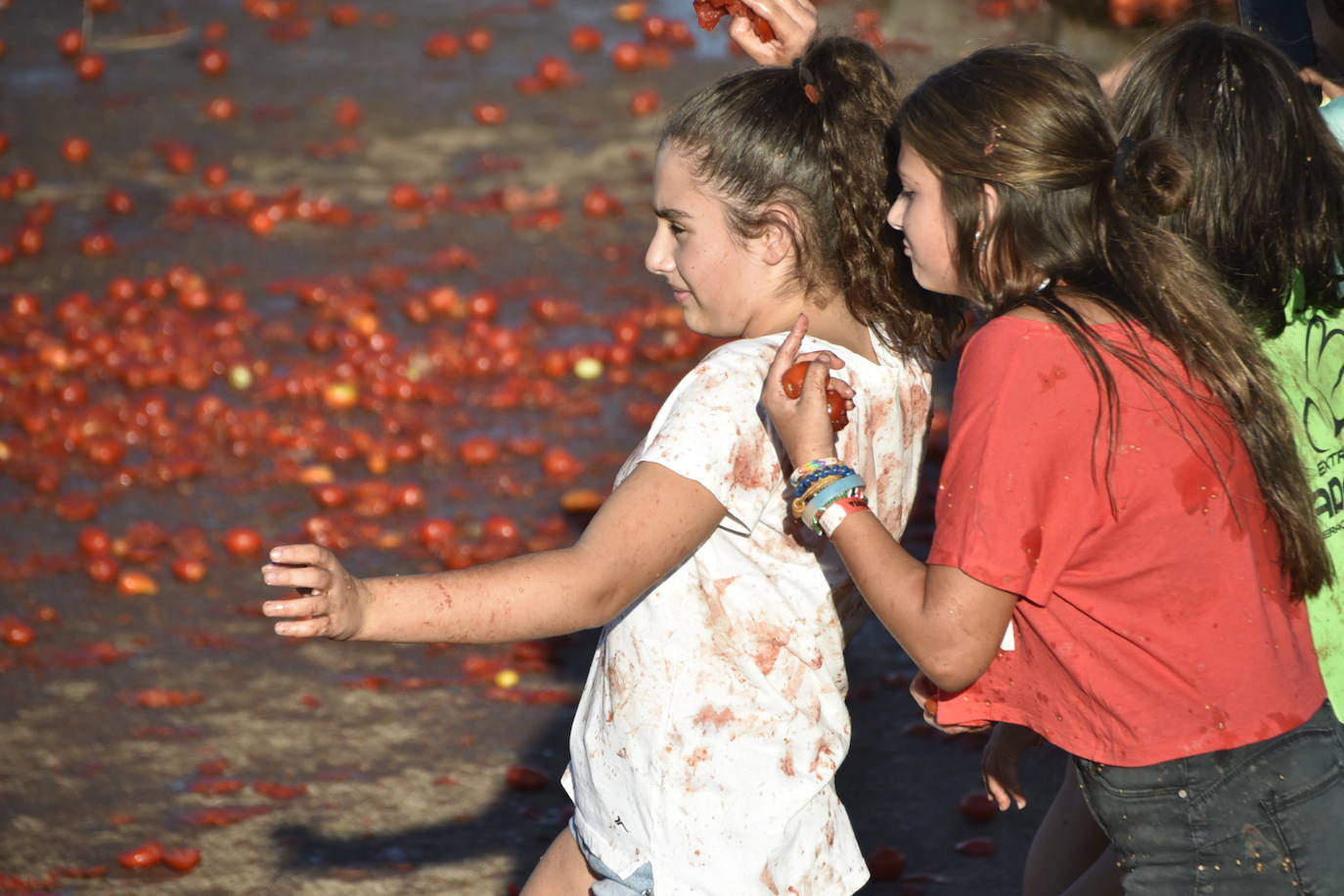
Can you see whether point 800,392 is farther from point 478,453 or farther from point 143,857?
point 478,453

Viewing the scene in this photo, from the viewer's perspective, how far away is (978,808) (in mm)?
4059

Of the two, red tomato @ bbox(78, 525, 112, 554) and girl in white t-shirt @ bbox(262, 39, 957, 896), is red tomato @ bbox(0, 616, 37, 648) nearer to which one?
red tomato @ bbox(78, 525, 112, 554)

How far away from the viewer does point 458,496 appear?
6.09 meters

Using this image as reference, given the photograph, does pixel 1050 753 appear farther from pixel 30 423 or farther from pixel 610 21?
pixel 610 21

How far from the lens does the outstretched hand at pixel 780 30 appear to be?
3020 mm

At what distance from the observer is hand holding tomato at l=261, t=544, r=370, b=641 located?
6.79 ft

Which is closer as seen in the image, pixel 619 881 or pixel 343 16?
pixel 619 881

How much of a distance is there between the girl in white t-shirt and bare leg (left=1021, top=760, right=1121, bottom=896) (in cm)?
59

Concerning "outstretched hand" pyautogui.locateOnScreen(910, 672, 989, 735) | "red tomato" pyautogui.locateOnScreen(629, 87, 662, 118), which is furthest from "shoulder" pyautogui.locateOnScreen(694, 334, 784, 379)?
"red tomato" pyautogui.locateOnScreen(629, 87, 662, 118)

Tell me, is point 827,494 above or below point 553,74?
above

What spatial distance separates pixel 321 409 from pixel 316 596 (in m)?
4.87

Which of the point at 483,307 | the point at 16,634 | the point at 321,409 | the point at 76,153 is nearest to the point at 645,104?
the point at 483,307

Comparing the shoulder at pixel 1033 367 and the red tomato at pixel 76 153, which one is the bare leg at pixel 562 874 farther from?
the red tomato at pixel 76 153

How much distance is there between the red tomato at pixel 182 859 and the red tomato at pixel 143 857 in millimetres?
23
